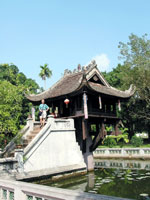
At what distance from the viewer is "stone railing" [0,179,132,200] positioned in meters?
3.54

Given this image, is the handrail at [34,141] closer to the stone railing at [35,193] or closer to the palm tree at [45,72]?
the stone railing at [35,193]

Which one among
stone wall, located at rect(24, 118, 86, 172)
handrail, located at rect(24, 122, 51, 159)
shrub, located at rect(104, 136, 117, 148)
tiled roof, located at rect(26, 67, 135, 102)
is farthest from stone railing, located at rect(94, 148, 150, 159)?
handrail, located at rect(24, 122, 51, 159)

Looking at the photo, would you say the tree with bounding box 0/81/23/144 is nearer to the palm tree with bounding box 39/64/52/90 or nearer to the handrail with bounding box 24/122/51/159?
the handrail with bounding box 24/122/51/159

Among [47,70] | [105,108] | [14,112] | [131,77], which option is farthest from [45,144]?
[47,70]

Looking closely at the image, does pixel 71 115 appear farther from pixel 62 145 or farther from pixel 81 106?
pixel 62 145

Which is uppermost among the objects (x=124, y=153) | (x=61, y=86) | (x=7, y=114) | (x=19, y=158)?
(x=61, y=86)

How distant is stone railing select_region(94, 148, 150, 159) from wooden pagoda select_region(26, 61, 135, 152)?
373cm

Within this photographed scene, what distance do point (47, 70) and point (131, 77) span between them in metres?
24.5

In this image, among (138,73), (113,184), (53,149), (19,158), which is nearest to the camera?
(19,158)

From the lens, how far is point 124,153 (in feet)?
63.6

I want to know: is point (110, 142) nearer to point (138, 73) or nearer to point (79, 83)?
point (138, 73)

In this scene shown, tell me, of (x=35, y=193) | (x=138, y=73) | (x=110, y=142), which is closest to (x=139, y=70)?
(x=138, y=73)

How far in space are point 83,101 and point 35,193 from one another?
912cm

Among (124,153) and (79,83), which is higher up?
(79,83)
